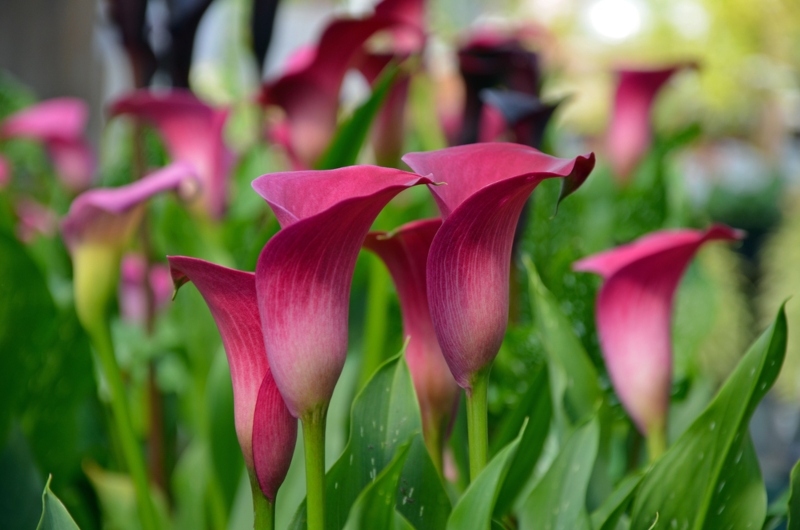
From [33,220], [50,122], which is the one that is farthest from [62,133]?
[33,220]

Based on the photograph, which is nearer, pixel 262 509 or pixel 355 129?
pixel 262 509

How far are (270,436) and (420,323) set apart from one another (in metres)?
0.07

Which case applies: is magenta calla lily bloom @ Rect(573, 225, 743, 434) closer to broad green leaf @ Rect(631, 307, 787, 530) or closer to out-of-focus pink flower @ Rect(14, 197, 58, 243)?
broad green leaf @ Rect(631, 307, 787, 530)

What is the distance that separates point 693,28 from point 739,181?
0.38 meters

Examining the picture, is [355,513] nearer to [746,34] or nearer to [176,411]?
[176,411]

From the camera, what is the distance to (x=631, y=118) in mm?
514

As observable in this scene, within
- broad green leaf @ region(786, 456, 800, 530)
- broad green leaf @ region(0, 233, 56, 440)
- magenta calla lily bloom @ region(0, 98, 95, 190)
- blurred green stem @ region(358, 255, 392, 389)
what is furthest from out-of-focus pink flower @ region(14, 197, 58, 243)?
broad green leaf @ region(786, 456, 800, 530)

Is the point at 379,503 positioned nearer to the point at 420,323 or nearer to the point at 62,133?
the point at 420,323

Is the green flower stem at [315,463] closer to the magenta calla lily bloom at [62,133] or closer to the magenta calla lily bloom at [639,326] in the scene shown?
the magenta calla lily bloom at [639,326]

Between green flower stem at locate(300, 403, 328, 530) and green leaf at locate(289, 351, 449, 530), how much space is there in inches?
1.4

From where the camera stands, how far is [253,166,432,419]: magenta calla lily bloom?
16 centimetres

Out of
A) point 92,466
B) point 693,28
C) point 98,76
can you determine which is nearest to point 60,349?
point 92,466

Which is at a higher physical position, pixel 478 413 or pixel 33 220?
pixel 478 413

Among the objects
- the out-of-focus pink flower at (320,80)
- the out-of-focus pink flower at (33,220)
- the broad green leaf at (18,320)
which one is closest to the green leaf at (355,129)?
the out-of-focus pink flower at (320,80)
